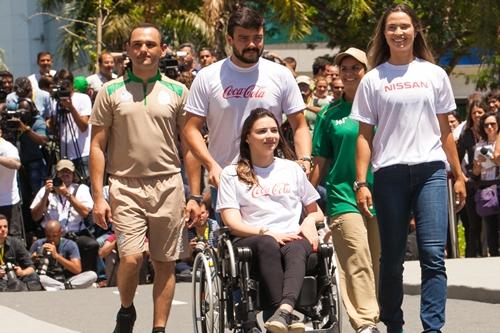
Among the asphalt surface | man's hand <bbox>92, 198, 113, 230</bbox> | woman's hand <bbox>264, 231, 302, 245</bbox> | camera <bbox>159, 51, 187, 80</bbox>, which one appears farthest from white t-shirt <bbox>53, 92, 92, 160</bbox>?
woman's hand <bbox>264, 231, 302, 245</bbox>

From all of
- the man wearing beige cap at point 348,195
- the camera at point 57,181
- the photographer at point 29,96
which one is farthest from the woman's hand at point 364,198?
the photographer at point 29,96

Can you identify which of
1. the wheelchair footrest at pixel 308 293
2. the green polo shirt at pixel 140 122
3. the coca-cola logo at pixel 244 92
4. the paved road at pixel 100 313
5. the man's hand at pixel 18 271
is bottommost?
the man's hand at pixel 18 271

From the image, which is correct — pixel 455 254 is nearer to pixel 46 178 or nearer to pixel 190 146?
pixel 46 178

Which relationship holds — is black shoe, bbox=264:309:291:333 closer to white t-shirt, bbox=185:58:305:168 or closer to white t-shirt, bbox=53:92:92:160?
white t-shirt, bbox=185:58:305:168

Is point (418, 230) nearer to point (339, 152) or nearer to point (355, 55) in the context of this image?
point (339, 152)

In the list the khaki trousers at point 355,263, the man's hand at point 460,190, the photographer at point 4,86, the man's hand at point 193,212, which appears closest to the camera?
the man's hand at point 460,190

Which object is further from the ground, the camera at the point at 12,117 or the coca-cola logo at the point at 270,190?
the coca-cola logo at the point at 270,190

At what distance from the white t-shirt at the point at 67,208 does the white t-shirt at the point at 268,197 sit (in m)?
8.45

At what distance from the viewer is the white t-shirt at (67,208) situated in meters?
17.5

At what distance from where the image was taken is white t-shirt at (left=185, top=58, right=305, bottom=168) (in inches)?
374

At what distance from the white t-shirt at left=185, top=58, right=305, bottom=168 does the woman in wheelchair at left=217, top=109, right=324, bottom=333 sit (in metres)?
0.21

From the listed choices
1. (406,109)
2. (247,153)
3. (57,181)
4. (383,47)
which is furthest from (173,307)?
(406,109)

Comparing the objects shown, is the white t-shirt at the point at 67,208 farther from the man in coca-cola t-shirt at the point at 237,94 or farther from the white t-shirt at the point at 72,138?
the man in coca-cola t-shirt at the point at 237,94

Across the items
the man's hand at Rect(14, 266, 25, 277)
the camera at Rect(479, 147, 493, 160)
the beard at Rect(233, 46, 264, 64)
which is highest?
the beard at Rect(233, 46, 264, 64)
